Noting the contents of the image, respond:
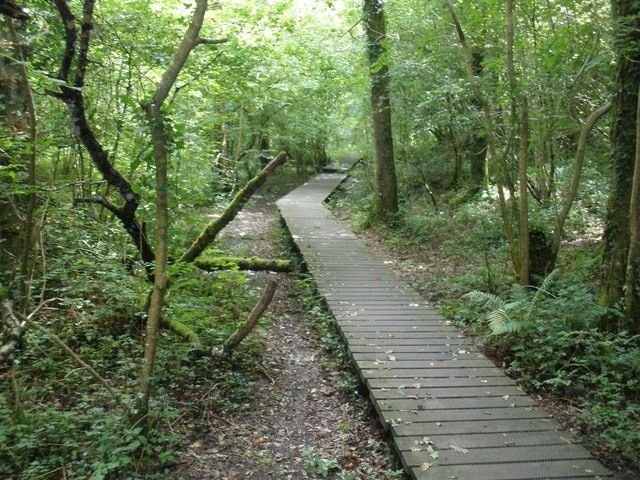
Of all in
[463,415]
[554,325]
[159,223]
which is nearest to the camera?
[159,223]

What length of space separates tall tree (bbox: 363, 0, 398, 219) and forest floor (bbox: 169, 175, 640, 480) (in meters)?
6.59

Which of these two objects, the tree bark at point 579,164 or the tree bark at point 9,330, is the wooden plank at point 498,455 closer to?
the tree bark at point 9,330

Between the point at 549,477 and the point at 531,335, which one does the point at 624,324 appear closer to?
the point at 531,335

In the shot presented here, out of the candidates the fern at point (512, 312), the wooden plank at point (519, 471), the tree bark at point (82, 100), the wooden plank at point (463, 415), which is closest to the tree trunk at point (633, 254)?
the fern at point (512, 312)

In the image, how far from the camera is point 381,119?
12469 mm

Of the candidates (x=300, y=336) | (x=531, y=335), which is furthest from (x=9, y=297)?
(x=531, y=335)

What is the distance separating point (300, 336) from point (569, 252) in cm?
533

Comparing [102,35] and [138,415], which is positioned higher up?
[102,35]

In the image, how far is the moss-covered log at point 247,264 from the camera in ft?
25.9

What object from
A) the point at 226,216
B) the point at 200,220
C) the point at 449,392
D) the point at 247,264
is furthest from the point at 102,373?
the point at 247,264

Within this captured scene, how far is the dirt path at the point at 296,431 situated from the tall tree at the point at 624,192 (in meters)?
2.97

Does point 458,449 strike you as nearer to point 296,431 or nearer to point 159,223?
point 296,431

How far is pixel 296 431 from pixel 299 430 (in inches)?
1.4

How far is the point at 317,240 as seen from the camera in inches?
451
